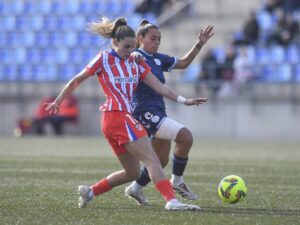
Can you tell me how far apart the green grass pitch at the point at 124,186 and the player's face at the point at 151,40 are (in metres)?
1.68

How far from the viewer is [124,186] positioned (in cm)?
1090

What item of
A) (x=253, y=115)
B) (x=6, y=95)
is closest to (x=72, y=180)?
A: (x=253, y=115)

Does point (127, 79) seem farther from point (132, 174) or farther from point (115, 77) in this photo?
point (132, 174)

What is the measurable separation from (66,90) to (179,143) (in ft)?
5.45

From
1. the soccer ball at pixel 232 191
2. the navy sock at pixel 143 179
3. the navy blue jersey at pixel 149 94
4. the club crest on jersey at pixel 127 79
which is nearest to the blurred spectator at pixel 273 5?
the navy blue jersey at pixel 149 94

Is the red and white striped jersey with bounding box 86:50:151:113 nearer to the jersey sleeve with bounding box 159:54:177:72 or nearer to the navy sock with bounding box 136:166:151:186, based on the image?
the navy sock with bounding box 136:166:151:186

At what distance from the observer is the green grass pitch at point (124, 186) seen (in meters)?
7.54

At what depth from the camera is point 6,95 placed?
27031mm

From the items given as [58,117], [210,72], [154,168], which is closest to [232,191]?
[154,168]

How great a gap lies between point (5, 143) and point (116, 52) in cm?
1306

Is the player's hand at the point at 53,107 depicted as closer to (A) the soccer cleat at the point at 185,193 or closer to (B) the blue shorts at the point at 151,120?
(B) the blue shorts at the point at 151,120

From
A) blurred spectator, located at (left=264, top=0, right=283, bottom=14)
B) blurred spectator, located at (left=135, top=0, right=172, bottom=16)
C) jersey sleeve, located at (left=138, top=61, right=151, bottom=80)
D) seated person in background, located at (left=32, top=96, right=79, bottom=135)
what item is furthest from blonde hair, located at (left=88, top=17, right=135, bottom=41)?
blurred spectator, located at (left=135, top=0, right=172, bottom=16)

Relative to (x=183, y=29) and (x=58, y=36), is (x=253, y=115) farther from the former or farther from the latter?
(x=58, y=36)

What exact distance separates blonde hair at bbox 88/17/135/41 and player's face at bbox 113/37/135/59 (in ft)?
0.13
